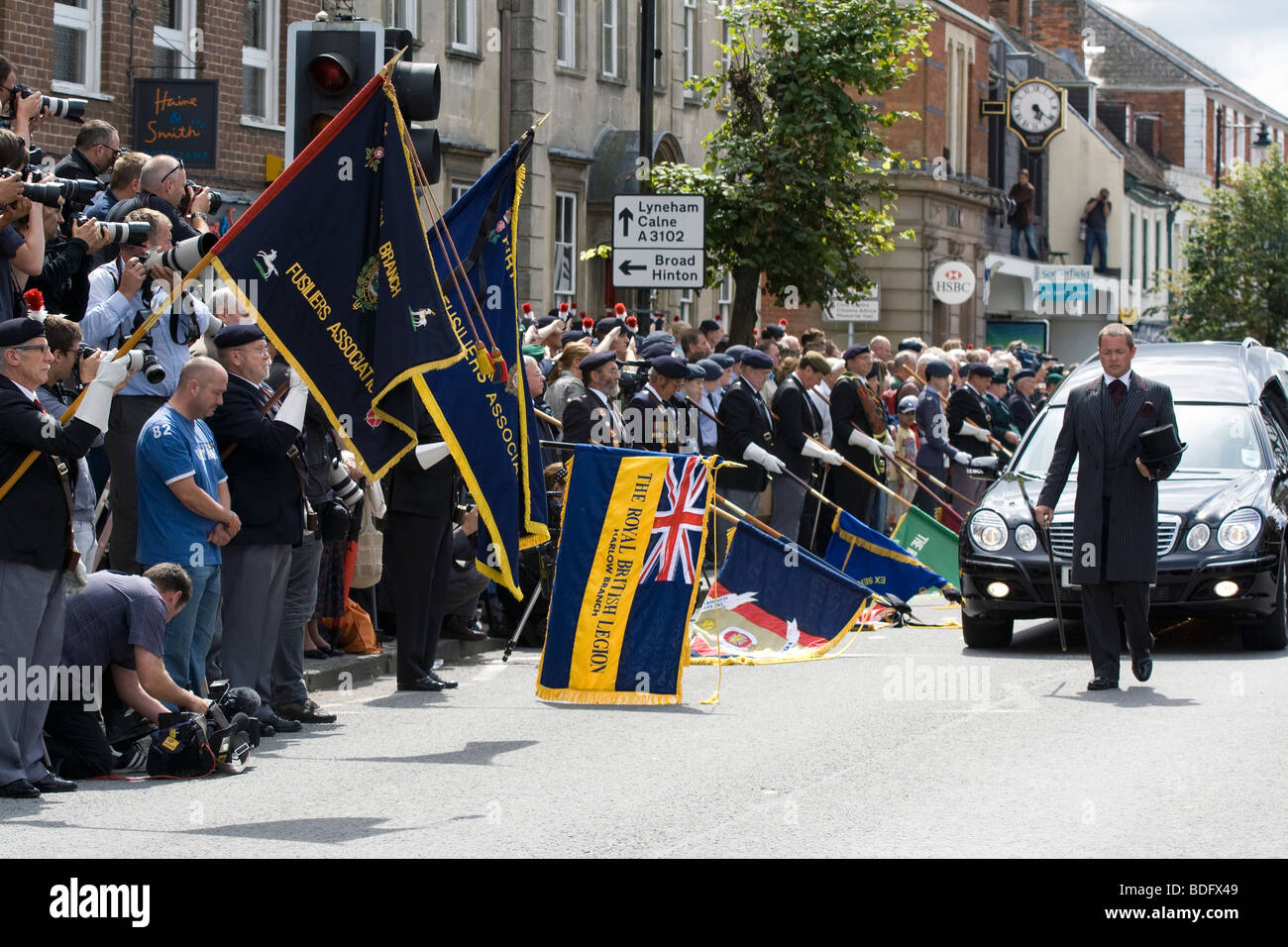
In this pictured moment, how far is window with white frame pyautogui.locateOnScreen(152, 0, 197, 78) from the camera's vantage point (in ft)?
70.1

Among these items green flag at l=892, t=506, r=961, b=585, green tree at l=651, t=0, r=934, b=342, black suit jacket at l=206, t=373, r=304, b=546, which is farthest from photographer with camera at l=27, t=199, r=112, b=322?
green tree at l=651, t=0, r=934, b=342

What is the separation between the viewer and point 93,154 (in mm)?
12148

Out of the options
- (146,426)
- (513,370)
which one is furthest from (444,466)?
(146,426)

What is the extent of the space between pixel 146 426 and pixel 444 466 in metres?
2.58

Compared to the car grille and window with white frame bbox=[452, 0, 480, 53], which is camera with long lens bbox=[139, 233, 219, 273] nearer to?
the car grille

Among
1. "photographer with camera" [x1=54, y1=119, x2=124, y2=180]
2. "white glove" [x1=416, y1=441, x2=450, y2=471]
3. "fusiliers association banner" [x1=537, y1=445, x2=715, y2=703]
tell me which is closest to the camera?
"fusiliers association banner" [x1=537, y1=445, x2=715, y2=703]

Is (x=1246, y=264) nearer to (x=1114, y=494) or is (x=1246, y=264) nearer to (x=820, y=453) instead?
(x=820, y=453)

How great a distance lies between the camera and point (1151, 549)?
12203mm

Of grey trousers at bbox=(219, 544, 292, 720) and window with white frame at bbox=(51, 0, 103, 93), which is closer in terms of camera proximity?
grey trousers at bbox=(219, 544, 292, 720)

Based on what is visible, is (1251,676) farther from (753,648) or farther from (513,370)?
(513,370)

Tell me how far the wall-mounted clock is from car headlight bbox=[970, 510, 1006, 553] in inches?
1712

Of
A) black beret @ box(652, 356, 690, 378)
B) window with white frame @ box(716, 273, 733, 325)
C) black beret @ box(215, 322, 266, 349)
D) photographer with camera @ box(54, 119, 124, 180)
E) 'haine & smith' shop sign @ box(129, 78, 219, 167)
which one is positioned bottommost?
black beret @ box(652, 356, 690, 378)

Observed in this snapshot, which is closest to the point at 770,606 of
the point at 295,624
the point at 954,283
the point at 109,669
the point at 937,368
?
the point at 295,624

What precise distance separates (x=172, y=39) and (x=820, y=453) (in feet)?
29.8
